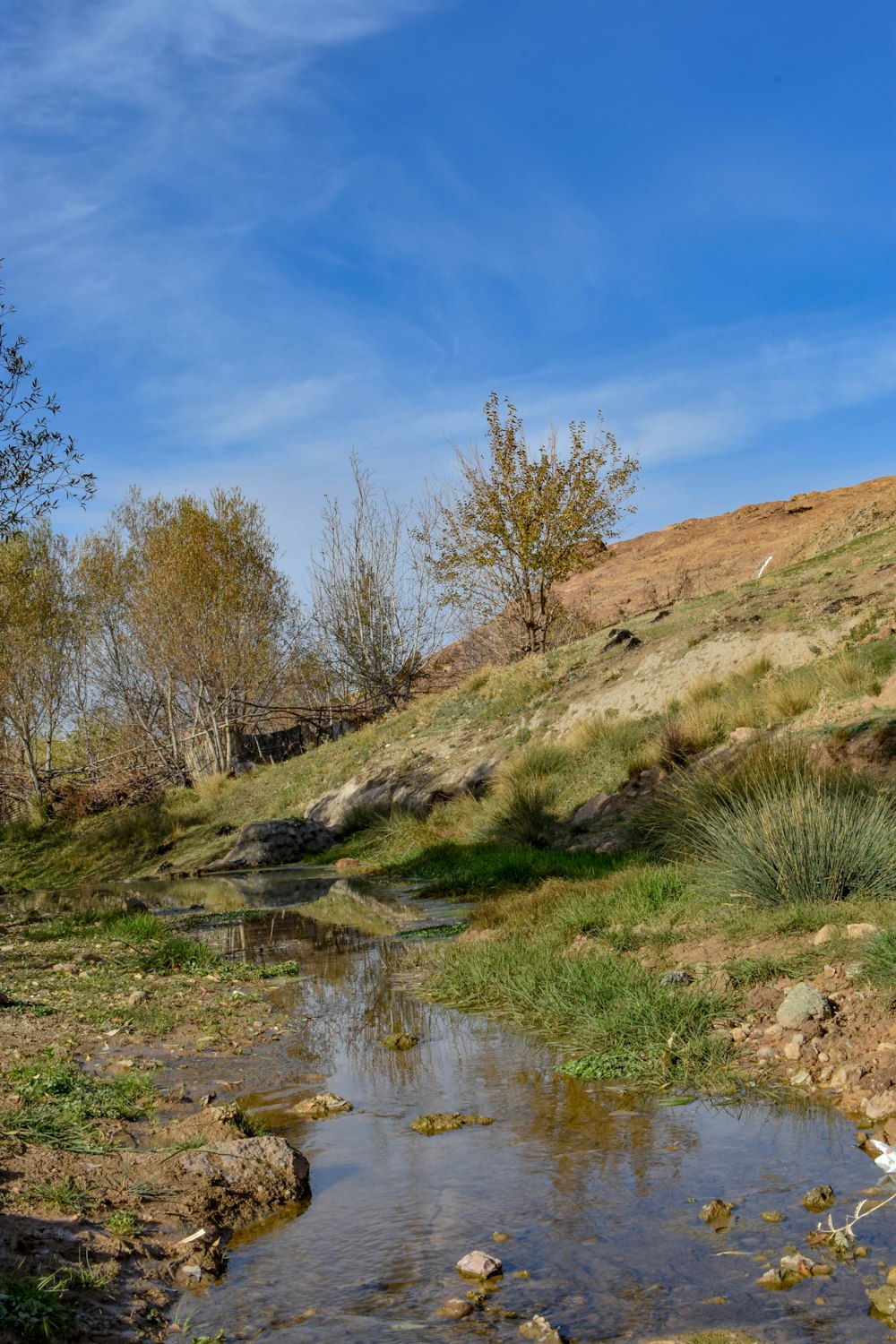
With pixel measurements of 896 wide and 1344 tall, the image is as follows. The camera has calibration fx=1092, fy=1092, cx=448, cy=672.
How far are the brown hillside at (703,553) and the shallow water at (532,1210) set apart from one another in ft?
117

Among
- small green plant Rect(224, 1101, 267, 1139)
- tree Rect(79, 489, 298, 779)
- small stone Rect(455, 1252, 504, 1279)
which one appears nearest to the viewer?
small stone Rect(455, 1252, 504, 1279)

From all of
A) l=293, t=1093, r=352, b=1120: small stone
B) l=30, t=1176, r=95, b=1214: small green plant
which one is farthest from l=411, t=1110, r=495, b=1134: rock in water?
l=30, t=1176, r=95, b=1214: small green plant

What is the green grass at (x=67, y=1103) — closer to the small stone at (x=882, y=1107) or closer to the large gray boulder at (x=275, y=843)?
the small stone at (x=882, y=1107)

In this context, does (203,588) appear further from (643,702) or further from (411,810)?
(643,702)

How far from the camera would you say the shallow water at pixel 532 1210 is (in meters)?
3.18

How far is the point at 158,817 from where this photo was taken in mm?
29969

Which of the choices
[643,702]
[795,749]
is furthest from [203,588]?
[795,749]

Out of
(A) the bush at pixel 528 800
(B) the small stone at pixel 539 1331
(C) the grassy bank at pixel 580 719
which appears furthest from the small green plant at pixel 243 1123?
(A) the bush at pixel 528 800

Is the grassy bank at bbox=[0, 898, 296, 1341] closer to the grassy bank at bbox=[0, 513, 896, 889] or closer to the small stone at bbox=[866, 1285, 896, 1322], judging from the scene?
the small stone at bbox=[866, 1285, 896, 1322]

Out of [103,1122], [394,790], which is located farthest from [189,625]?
[103,1122]

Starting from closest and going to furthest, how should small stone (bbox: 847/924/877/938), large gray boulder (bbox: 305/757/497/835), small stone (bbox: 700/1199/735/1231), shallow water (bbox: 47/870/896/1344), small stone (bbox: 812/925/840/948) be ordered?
shallow water (bbox: 47/870/896/1344) < small stone (bbox: 700/1199/735/1231) < small stone (bbox: 847/924/877/938) < small stone (bbox: 812/925/840/948) < large gray boulder (bbox: 305/757/497/835)

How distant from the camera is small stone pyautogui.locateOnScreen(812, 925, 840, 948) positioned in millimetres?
6684

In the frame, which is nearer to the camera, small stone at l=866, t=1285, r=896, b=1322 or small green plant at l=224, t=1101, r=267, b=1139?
small stone at l=866, t=1285, r=896, b=1322

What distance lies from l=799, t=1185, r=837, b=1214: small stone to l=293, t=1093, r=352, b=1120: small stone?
243 cm
